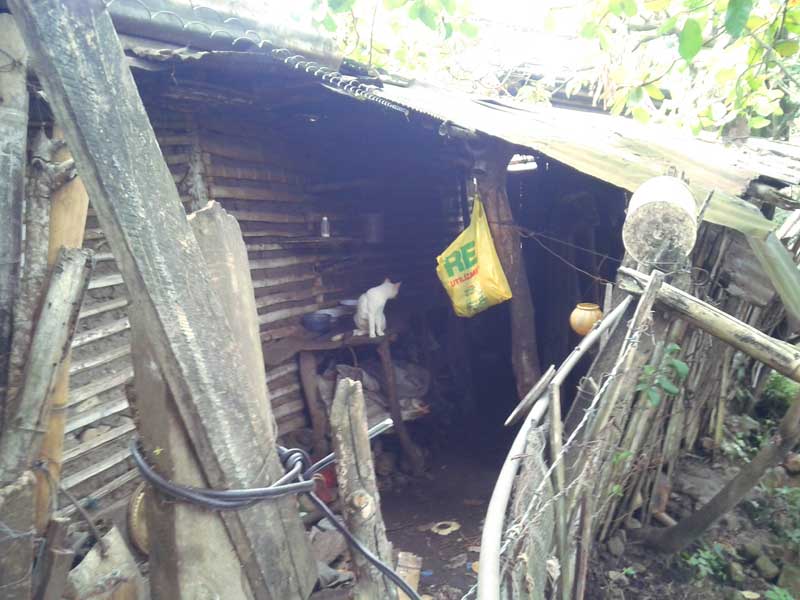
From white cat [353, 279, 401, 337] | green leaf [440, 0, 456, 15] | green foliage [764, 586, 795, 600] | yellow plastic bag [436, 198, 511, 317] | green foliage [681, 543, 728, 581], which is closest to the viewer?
green leaf [440, 0, 456, 15]

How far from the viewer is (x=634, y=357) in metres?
2.67

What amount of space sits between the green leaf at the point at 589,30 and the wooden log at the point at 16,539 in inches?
156

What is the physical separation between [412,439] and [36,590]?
5.07m

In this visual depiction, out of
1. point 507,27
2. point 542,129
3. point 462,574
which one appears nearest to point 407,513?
point 462,574

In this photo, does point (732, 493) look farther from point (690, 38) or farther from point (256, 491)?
point (256, 491)

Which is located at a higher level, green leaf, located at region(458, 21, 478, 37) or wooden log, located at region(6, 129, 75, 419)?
green leaf, located at region(458, 21, 478, 37)

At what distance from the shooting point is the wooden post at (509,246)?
178 inches

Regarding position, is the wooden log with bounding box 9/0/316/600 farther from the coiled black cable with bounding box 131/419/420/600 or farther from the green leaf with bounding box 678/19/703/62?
the green leaf with bounding box 678/19/703/62

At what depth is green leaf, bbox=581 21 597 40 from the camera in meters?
3.58

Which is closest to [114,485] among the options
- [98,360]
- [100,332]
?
[98,360]

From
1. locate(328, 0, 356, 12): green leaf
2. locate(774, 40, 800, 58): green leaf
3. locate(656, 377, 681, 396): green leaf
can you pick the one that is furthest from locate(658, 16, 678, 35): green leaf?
locate(656, 377, 681, 396): green leaf

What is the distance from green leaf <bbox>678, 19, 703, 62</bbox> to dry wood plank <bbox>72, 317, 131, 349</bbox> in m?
3.55

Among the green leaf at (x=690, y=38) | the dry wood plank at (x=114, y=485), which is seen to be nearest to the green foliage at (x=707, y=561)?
the green leaf at (x=690, y=38)

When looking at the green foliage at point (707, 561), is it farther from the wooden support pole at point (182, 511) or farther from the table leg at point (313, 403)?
the wooden support pole at point (182, 511)
